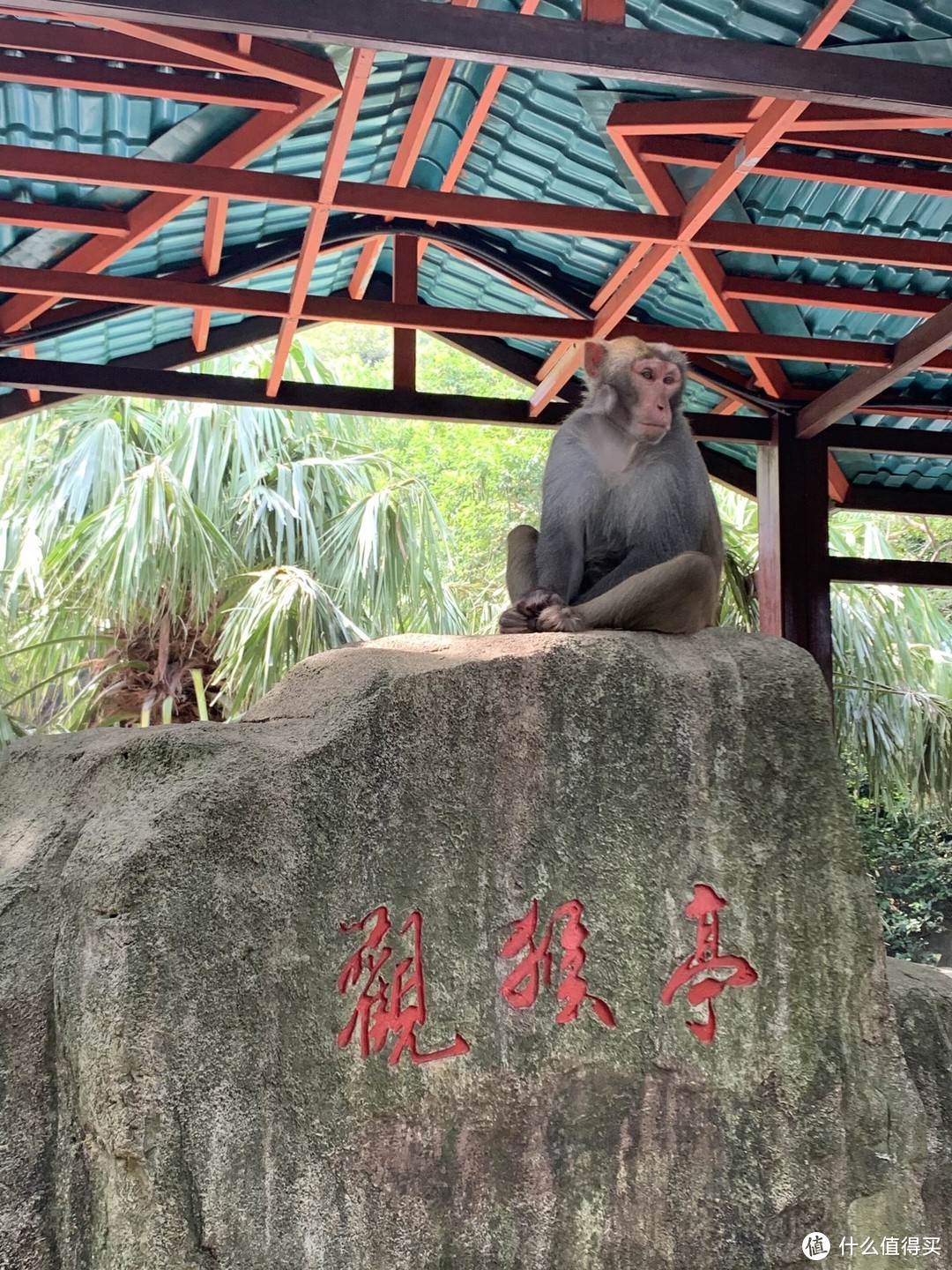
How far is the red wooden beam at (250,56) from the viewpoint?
3.80m

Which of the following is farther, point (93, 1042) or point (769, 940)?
point (769, 940)

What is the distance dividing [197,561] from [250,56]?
380cm

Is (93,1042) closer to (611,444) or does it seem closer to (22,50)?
(611,444)

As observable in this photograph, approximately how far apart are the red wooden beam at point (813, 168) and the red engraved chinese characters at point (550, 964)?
2.74 m

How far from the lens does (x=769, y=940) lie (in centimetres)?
337

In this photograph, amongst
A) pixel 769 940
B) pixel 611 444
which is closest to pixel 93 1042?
pixel 769 940

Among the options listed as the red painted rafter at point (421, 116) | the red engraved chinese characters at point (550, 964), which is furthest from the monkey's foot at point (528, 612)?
the red painted rafter at point (421, 116)

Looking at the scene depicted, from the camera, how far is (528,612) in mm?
3871

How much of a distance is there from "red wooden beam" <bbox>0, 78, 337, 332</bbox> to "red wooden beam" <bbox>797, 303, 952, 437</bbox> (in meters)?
2.55

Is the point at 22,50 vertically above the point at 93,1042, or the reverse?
the point at 22,50

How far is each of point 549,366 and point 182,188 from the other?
2.61 metres

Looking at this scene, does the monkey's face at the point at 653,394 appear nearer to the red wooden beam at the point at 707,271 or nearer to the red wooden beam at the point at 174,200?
the red wooden beam at the point at 707,271

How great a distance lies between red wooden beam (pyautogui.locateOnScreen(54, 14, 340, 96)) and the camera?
3.80 metres

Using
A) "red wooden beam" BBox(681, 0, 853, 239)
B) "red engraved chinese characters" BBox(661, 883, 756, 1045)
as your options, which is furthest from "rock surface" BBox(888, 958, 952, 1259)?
"red wooden beam" BBox(681, 0, 853, 239)
